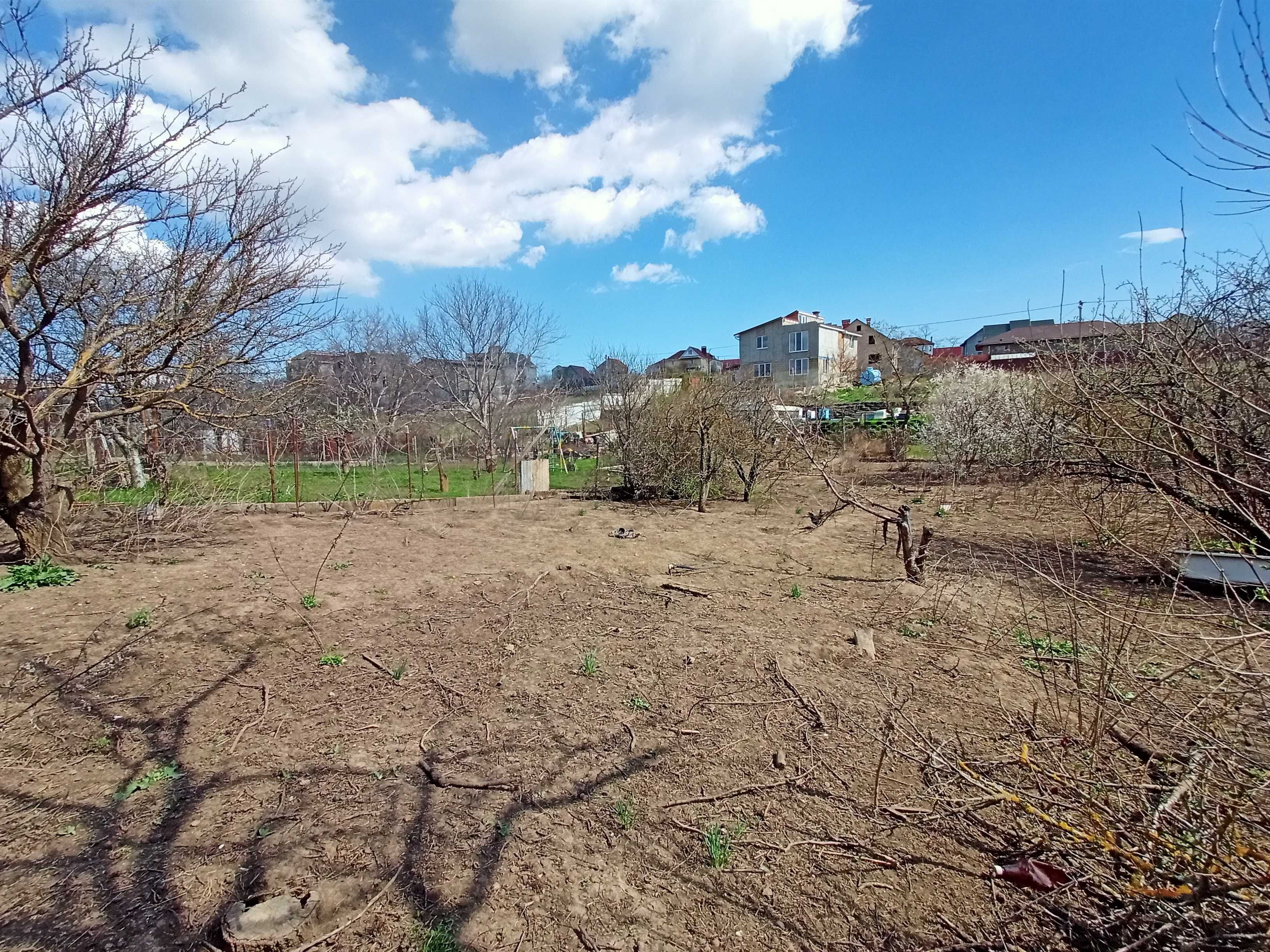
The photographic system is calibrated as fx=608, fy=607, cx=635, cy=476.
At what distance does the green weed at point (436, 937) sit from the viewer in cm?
193

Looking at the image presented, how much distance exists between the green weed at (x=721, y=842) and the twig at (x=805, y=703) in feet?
3.07

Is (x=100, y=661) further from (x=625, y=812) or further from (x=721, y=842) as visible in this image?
(x=721, y=842)

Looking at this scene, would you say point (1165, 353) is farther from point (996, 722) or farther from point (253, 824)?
point (253, 824)

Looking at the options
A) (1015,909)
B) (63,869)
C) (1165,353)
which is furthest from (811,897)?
(1165,353)

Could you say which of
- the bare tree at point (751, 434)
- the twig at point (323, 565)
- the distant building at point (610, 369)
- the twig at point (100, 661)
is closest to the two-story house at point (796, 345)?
the distant building at point (610, 369)

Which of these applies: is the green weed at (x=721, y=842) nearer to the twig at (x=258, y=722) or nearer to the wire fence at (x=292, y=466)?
the twig at (x=258, y=722)

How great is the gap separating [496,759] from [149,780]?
1.55 meters

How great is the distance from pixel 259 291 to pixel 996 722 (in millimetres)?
7263

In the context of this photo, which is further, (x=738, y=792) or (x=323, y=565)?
(x=323, y=565)

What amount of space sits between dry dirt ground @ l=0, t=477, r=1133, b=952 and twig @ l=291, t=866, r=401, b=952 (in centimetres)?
1

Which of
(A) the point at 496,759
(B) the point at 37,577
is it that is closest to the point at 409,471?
(B) the point at 37,577

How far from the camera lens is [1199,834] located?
5.22 ft

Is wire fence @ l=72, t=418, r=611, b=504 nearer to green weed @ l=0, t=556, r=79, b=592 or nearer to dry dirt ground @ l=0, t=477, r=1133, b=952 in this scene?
green weed @ l=0, t=556, r=79, b=592

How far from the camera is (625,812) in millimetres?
2566
